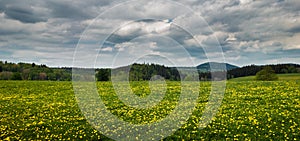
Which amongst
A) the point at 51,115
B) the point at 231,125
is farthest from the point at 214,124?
the point at 51,115

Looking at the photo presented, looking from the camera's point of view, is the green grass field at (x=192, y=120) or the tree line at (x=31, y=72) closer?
the green grass field at (x=192, y=120)

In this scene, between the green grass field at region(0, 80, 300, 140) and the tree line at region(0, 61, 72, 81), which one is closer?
the green grass field at region(0, 80, 300, 140)

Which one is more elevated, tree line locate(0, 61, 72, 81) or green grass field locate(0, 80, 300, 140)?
tree line locate(0, 61, 72, 81)

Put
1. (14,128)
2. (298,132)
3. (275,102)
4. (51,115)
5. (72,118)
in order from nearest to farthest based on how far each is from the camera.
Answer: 1. (298,132)
2. (14,128)
3. (72,118)
4. (51,115)
5. (275,102)

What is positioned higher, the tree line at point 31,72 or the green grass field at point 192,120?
the tree line at point 31,72

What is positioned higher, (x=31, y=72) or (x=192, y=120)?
(x=31, y=72)

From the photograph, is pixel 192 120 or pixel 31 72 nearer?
Result: pixel 192 120

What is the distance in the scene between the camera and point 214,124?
15039mm

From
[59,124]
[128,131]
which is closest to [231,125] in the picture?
[128,131]

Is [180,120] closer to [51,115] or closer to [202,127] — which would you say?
[202,127]

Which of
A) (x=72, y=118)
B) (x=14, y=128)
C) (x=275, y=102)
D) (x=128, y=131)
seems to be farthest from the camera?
(x=275, y=102)

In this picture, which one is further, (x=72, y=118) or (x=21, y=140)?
(x=72, y=118)

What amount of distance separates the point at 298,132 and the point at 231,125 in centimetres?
325

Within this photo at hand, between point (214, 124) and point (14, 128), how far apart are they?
38.6 ft
